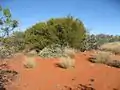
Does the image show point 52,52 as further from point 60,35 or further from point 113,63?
point 113,63

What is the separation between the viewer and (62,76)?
11.5 meters

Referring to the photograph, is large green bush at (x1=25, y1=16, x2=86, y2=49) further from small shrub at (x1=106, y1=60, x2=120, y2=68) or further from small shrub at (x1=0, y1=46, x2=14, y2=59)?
small shrub at (x1=0, y1=46, x2=14, y2=59)

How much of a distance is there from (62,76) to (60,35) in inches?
365

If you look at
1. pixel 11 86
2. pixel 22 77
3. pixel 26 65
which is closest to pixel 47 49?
pixel 26 65

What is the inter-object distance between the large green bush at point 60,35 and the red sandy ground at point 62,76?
6.47 m

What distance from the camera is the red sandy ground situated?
33.4ft

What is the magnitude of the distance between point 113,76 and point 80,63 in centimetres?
298

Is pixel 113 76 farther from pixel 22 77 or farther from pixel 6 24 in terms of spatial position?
pixel 6 24

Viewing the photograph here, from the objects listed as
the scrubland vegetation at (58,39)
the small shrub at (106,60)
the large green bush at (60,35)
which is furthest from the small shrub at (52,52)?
the small shrub at (106,60)

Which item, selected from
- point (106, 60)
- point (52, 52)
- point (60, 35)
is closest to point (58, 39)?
point (60, 35)

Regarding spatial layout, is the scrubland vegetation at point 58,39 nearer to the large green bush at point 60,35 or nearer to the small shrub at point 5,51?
the large green bush at point 60,35

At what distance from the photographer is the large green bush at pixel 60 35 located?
20.3 meters

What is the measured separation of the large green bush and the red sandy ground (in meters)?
6.47

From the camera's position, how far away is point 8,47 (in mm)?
8844
